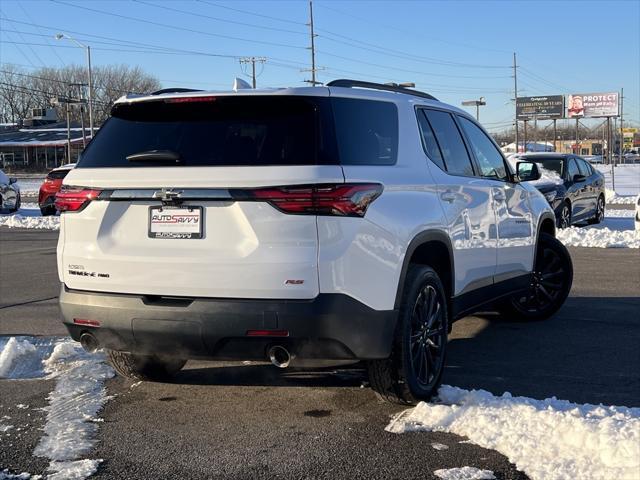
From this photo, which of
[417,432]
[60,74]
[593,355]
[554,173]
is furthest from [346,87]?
[60,74]

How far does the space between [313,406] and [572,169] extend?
1409 cm

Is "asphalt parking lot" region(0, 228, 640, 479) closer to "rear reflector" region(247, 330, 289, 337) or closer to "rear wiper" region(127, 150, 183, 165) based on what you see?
"rear reflector" region(247, 330, 289, 337)

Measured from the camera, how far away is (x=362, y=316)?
414 centimetres

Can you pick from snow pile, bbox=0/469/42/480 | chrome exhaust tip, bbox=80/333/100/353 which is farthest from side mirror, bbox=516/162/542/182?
snow pile, bbox=0/469/42/480

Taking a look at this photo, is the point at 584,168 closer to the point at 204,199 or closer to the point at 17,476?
the point at 204,199

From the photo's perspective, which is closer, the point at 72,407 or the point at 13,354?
the point at 72,407

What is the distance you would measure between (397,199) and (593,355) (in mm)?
2625

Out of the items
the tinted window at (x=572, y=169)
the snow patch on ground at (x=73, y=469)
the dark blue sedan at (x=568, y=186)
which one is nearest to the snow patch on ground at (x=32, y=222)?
the dark blue sedan at (x=568, y=186)

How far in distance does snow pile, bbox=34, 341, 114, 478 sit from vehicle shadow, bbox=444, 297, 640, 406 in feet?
7.93

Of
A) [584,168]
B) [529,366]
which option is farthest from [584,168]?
[529,366]

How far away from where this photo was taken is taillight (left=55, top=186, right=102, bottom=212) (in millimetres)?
4438

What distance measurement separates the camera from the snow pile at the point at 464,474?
3664 mm

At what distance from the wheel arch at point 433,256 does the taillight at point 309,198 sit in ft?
2.01

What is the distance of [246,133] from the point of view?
13.9 feet
